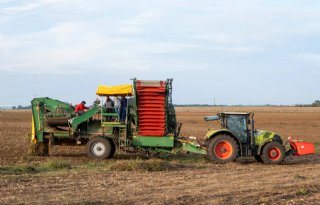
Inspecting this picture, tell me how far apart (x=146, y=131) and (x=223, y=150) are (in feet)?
9.01

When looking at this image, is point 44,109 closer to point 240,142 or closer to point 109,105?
point 109,105

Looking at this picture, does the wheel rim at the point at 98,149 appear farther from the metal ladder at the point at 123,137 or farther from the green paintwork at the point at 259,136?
the green paintwork at the point at 259,136

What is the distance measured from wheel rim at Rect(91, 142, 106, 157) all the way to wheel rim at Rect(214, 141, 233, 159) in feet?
13.0

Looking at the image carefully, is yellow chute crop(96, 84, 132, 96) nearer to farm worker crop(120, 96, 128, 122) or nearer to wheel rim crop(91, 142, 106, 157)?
farm worker crop(120, 96, 128, 122)

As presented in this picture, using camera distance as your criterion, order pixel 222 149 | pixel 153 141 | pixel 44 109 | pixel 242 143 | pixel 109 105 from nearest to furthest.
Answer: pixel 222 149 → pixel 242 143 → pixel 153 141 → pixel 109 105 → pixel 44 109

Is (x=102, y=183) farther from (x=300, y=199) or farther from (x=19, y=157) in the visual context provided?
(x=19, y=157)

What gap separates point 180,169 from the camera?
53.6 feet

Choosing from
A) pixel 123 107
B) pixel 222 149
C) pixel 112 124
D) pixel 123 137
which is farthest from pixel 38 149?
pixel 222 149

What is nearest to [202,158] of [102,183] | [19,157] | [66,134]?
[66,134]

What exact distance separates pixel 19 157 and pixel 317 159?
10.9m

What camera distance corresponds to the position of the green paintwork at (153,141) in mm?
18984

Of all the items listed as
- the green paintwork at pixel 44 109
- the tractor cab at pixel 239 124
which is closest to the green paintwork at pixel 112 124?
the green paintwork at pixel 44 109

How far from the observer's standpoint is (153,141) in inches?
750

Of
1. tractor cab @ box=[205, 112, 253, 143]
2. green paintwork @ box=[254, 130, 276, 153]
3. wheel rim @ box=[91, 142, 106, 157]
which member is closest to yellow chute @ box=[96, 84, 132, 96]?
wheel rim @ box=[91, 142, 106, 157]
